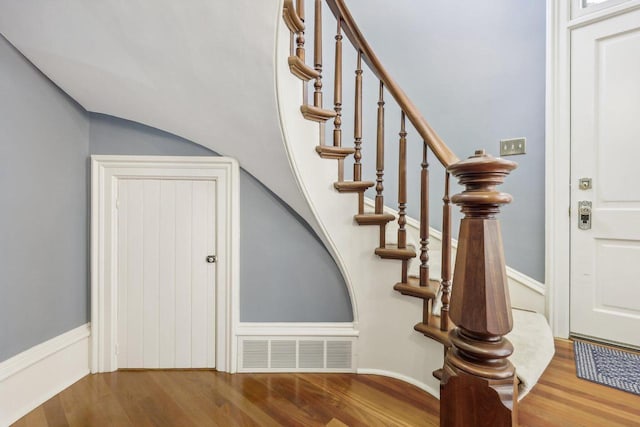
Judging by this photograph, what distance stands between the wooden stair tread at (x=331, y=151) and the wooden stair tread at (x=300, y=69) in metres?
0.34

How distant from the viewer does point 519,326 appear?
1676 millimetres

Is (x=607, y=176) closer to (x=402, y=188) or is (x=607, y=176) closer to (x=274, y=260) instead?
(x=402, y=188)

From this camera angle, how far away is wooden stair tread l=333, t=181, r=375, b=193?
1.54 meters

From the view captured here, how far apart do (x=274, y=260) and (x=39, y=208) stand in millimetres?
1250

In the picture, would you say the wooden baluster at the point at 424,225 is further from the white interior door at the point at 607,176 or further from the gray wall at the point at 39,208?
the gray wall at the point at 39,208

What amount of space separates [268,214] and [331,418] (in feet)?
3.70

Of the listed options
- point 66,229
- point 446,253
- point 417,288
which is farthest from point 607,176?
point 66,229

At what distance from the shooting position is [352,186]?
60.9 inches

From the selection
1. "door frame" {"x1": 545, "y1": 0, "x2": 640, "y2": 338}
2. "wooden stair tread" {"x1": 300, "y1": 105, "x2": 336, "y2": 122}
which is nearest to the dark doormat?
"door frame" {"x1": 545, "y1": 0, "x2": 640, "y2": 338}

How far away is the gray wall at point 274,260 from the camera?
5.82 ft

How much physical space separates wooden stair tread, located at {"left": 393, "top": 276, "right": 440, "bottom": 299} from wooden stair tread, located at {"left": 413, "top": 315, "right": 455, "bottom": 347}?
14cm

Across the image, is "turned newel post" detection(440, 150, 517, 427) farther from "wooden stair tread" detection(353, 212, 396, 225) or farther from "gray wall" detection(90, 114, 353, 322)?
"gray wall" detection(90, 114, 353, 322)

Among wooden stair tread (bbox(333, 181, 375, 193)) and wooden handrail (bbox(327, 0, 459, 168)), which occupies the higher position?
wooden handrail (bbox(327, 0, 459, 168))

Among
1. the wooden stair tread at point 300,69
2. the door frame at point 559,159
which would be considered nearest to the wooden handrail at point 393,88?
the wooden stair tread at point 300,69
